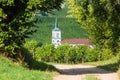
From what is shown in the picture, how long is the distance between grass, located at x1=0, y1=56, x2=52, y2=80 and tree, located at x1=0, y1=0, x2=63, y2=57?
0.73 meters

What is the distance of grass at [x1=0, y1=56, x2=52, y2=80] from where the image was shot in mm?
15500

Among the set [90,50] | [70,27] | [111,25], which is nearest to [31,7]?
[111,25]

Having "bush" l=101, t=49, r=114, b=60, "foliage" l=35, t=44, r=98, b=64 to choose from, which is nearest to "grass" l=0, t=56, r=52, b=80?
"bush" l=101, t=49, r=114, b=60

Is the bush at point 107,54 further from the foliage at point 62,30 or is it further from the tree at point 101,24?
the foliage at point 62,30

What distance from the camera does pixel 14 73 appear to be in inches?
645

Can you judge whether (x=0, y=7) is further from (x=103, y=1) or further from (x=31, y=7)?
(x=103, y=1)

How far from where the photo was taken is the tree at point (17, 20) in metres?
18.5

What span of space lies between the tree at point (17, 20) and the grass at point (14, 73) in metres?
0.73

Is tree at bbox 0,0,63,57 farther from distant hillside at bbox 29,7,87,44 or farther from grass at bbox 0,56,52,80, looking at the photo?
distant hillside at bbox 29,7,87,44

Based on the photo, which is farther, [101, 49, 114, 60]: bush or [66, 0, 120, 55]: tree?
[101, 49, 114, 60]: bush

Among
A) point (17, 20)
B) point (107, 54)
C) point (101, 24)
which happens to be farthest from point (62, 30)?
point (17, 20)

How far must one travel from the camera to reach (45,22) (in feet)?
288

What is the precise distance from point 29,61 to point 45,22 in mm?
65857

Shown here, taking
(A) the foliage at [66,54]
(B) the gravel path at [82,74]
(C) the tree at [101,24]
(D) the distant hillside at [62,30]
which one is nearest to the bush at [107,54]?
(C) the tree at [101,24]
